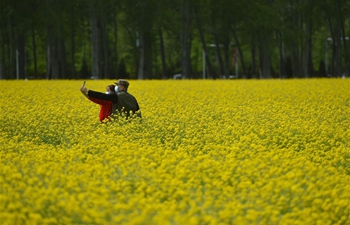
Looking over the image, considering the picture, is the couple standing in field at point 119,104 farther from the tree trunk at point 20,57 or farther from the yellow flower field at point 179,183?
the tree trunk at point 20,57

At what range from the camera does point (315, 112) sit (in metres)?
18.6

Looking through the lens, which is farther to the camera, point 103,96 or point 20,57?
point 20,57

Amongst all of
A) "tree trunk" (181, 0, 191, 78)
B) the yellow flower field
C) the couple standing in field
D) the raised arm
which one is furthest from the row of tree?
the yellow flower field

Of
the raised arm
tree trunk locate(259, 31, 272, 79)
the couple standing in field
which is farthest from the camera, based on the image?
tree trunk locate(259, 31, 272, 79)

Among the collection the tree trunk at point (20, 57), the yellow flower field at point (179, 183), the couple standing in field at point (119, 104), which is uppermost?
the tree trunk at point (20, 57)

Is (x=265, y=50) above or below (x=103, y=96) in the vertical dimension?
above

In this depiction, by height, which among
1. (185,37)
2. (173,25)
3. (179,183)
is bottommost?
(179,183)

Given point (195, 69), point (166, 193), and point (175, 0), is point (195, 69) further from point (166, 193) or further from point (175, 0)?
point (166, 193)

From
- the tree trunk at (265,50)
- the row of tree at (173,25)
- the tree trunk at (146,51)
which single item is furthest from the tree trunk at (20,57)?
the tree trunk at (265,50)

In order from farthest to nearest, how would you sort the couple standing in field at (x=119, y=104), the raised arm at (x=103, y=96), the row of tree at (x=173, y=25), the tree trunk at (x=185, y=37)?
the tree trunk at (x=185, y=37)
the row of tree at (x=173, y=25)
the couple standing in field at (x=119, y=104)
the raised arm at (x=103, y=96)

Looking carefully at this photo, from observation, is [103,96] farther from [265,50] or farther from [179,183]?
[265,50]

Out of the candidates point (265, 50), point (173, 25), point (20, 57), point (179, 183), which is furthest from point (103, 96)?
→ point (265, 50)

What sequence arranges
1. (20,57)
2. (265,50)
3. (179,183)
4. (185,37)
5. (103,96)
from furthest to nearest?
(265,50), (20,57), (185,37), (103,96), (179,183)

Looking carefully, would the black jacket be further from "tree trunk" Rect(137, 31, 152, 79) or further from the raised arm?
"tree trunk" Rect(137, 31, 152, 79)
